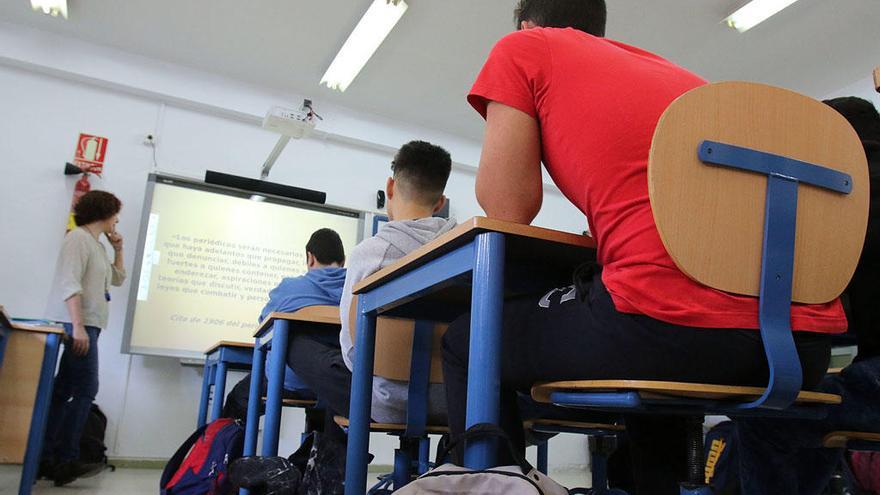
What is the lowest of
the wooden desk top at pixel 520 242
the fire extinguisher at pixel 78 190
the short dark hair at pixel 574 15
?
the wooden desk top at pixel 520 242

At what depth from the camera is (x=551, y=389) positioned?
101 centimetres

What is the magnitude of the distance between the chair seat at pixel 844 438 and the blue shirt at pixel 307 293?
163 centimetres

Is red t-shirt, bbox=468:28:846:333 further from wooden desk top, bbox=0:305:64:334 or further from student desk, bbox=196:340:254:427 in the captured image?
wooden desk top, bbox=0:305:64:334

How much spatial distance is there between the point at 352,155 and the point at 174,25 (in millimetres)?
1557

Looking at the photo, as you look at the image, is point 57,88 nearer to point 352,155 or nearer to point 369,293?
point 352,155

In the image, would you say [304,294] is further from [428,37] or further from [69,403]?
[428,37]

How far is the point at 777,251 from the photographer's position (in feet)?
2.96

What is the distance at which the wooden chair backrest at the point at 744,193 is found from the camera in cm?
88

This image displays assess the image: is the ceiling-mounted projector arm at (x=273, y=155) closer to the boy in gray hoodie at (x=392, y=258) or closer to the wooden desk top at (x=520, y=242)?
the boy in gray hoodie at (x=392, y=258)

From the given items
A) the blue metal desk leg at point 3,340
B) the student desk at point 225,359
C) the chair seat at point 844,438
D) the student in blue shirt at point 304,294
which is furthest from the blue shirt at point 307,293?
the chair seat at point 844,438

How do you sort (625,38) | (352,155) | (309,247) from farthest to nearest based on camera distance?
(352,155)
(625,38)
(309,247)


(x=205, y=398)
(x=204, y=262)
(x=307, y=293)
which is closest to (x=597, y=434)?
(x=307, y=293)

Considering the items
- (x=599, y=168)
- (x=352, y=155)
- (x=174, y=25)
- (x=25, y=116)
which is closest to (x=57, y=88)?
(x=25, y=116)

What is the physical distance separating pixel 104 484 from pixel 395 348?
2.32m
